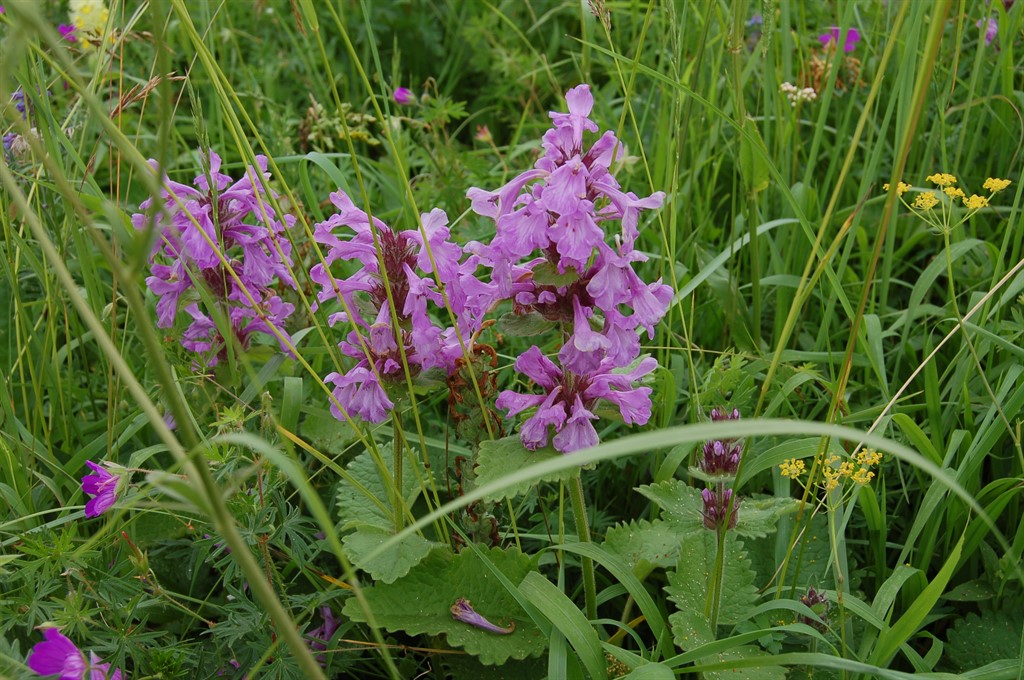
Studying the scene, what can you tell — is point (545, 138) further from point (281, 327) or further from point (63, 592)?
point (63, 592)

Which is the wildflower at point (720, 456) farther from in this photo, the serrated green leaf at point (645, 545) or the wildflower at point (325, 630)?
the wildflower at point (325, 630)

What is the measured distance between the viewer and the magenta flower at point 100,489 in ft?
4.58

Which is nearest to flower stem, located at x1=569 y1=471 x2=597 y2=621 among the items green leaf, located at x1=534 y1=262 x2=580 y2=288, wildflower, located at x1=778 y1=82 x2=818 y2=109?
green leaf, located at x1=534 y1=262 x2=580 y2=288

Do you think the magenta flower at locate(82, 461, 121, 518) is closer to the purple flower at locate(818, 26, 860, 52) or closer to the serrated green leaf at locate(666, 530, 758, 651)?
the serrated green leaf at locate(666, 530, 758, 651)

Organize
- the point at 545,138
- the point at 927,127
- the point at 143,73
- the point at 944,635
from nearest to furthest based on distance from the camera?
the point at 545,138 < the point at 944,635 < the point at 927,127 < the point at 143,73

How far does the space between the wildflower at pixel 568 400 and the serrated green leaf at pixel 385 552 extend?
0.25m

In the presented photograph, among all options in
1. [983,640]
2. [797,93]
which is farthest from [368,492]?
[797,93]

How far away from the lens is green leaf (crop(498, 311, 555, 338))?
1361 millimetres

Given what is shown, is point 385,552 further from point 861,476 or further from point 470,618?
point 861,476

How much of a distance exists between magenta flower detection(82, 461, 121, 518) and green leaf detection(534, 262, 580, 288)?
0.72 meters

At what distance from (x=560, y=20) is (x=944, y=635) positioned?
8.76 ft

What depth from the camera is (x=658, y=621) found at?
147 centimetres

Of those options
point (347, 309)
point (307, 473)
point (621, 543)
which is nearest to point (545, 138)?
point (347, 309)

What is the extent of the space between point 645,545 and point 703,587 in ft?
0.46
